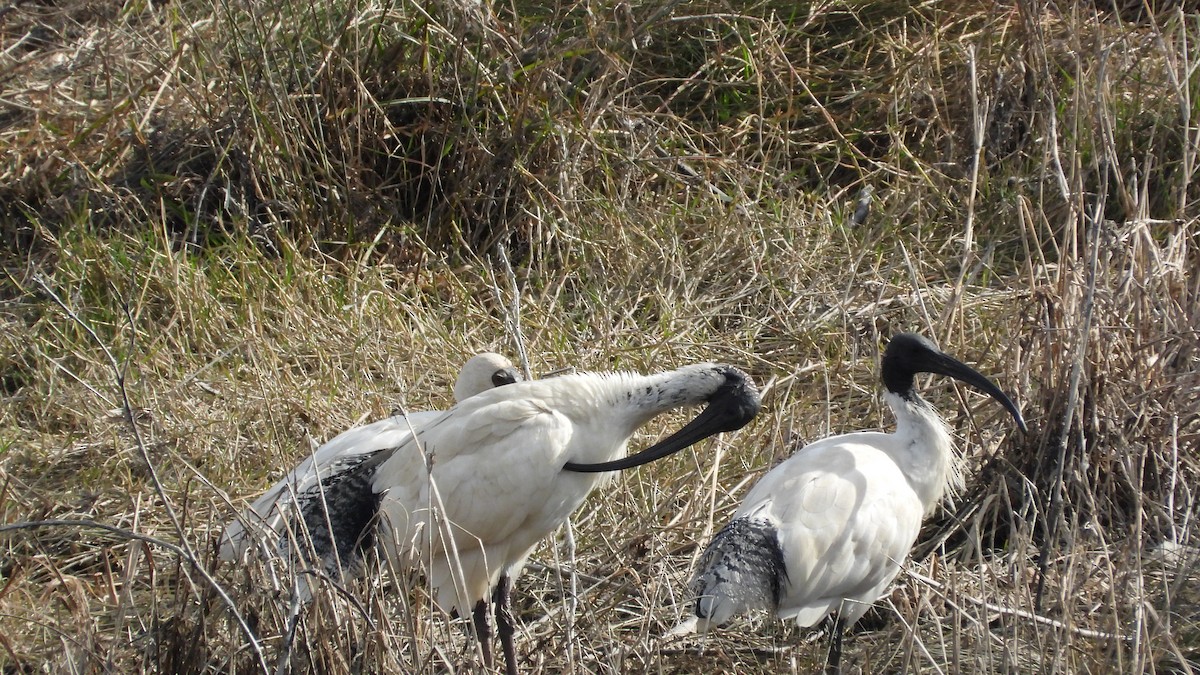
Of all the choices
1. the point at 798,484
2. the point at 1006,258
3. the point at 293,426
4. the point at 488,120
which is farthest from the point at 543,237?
the point at 798,484

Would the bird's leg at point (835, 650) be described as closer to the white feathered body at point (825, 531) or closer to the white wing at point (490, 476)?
the white feathered body at point (825, 531)

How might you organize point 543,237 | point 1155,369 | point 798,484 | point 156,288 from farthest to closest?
1. point 543,237
2. point 156,288
3. point 1155,369
4. point 798,484

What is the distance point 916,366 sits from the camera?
437cm

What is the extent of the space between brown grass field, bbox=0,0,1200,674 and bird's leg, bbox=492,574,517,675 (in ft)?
0.25

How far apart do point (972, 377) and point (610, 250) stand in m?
2.04

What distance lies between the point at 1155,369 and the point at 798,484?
1.14m

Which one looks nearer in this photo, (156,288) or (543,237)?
(156,288)

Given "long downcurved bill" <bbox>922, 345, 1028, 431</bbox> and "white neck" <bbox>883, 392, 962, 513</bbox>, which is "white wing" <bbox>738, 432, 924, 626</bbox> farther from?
"long downcurved bill" <bbox>922, 345, 1028, 431</bbox>

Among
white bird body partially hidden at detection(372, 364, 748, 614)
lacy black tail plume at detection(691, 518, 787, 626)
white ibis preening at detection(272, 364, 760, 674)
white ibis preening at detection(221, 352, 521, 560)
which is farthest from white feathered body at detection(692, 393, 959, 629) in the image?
white ibis preening at detection(221, 352, 521, 560)

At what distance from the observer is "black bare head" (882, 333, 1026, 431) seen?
430cm

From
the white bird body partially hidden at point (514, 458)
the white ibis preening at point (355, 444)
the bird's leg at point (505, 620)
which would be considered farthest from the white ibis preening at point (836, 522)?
the white ibis preening at point (355, 444)

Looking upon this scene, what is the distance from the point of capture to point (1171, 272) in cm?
452

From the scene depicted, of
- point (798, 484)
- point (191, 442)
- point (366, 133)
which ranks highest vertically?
point (366, 133)

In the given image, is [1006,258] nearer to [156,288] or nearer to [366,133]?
[366,133]
